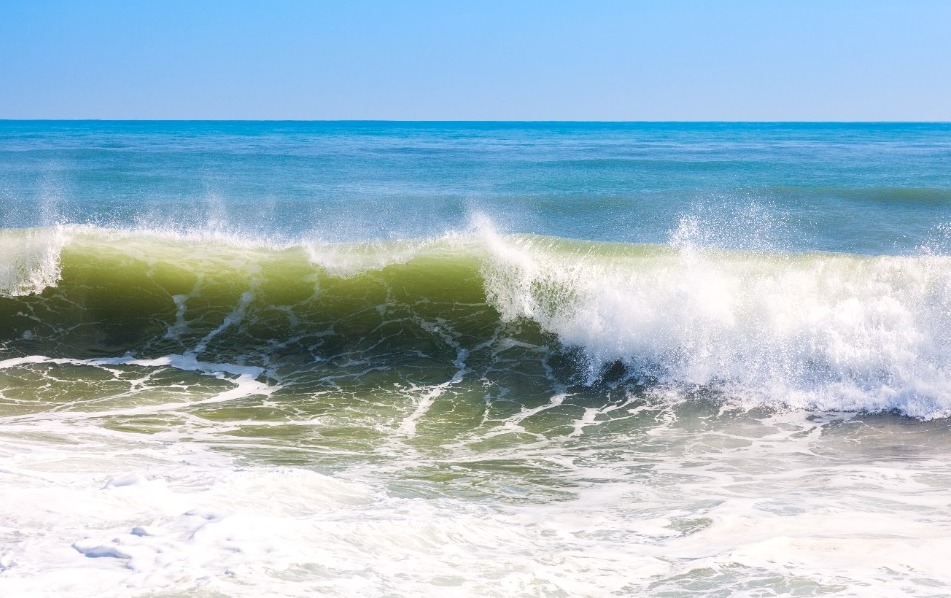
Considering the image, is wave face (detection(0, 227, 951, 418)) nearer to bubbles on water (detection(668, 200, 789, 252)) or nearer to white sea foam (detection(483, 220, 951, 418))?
white sea foam (detection(483, 220, 951, 418))

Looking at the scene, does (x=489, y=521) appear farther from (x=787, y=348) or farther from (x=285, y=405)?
(x=787, y=348)

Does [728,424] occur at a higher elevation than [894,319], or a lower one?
lower

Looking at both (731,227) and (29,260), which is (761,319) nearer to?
(731,227)

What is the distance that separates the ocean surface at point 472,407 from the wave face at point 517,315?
50mm

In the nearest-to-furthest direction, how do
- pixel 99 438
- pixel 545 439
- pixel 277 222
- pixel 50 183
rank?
pixel 99 438 → pixel 545 439 → pixel 277 222 → pixel 50 183

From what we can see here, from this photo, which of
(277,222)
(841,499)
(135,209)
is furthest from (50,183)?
(841,499)

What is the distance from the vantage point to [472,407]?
1032 centimetres

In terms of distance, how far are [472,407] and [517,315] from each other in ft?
10.4

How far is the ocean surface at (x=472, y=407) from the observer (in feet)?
16.7

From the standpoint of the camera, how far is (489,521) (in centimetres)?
614

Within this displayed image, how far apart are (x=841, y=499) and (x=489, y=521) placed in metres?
2.71

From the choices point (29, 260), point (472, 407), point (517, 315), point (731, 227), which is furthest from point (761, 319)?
point (29, 260)

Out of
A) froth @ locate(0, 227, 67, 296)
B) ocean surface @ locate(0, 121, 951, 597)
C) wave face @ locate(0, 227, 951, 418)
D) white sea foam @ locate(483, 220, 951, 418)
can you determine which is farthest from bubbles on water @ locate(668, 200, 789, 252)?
froth @ locate(0, 227, 67, 296)

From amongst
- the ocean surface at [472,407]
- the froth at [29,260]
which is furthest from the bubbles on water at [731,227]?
the froth at [29,260]
